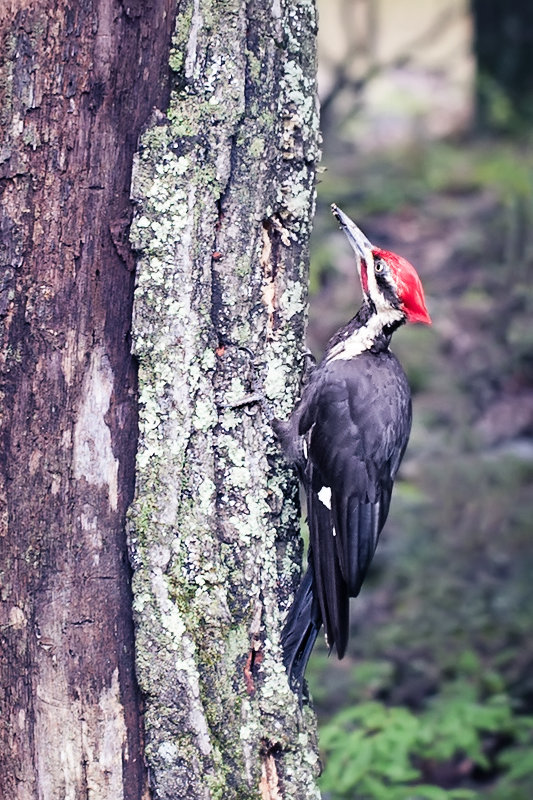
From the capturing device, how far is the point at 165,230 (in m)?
1.91

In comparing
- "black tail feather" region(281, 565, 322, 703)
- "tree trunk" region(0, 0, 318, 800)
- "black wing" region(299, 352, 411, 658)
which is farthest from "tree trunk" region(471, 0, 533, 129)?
"black tail feather" region(281, 565, 322, 703)

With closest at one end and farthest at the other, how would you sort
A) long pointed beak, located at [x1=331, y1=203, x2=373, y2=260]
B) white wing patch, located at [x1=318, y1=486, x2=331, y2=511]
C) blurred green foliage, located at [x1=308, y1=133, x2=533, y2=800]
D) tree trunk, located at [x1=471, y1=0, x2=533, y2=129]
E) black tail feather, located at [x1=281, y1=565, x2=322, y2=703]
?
black tail feather, located at [x1=281, y1=565, x2=322, y2=703], white wing patch, located at [x1=318, y1=486, x2=331, y2=511], long pointed beak, located at [x1=331, y1=203, x2=373, y2=260], blurred green foliage, located at [x1=308, y1=133, x2=533, y2=800], tree trunk, located at [x1=471, y1=0, x2=533, y2=129]

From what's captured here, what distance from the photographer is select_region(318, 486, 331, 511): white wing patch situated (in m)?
2.42

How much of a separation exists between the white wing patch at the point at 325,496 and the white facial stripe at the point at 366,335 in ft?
1.34

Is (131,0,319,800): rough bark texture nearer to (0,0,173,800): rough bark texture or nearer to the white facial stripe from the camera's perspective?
(0,0,173,800): rough bark texture

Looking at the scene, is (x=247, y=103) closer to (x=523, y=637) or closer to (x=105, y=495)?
(x=105, y=495)

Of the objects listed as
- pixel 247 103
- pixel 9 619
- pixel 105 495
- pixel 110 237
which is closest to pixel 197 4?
pixel 247 103

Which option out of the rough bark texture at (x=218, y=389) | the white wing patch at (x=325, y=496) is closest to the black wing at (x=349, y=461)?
the white wing patch at (x=325, y=496)

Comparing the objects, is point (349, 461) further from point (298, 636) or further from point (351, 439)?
point (298, 636)

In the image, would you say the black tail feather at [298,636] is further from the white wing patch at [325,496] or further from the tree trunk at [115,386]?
the white wing patch at [325,496]

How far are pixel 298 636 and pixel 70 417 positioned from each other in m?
0.70

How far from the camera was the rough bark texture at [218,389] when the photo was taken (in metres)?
1.91

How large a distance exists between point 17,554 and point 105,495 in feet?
0.70

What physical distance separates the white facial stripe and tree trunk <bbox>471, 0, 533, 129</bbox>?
21.0 ft
